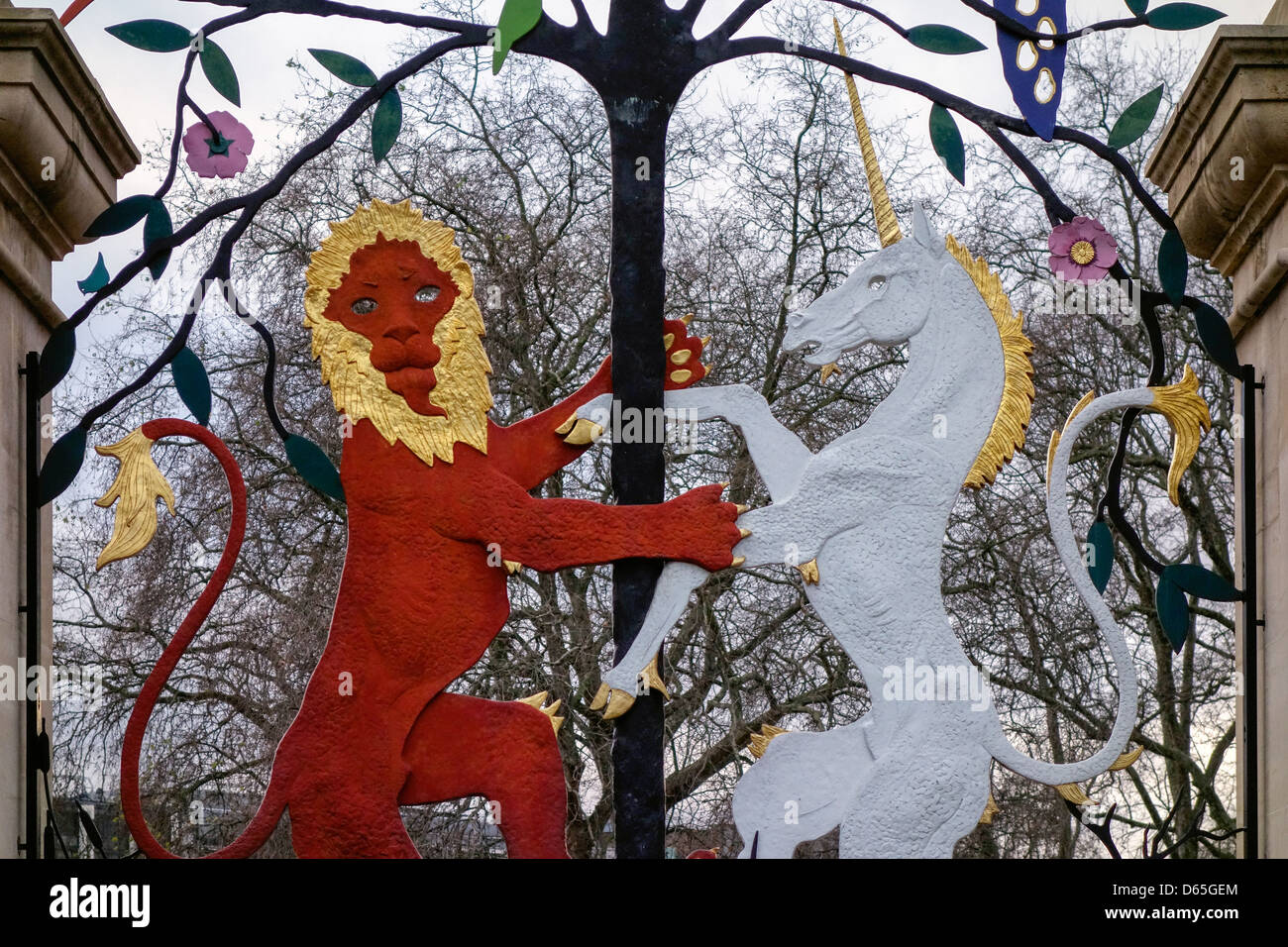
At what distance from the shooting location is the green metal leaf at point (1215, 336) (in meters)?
8.59

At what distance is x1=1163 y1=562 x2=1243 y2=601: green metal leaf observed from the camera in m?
8.53

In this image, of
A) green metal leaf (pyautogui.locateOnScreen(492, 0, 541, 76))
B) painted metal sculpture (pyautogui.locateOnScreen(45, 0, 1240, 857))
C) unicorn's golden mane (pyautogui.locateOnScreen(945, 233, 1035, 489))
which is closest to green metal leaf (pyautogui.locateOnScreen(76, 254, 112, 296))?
painted metal sculpture (pyautogui.locateOnScreen(45, 0, 1240, 857))

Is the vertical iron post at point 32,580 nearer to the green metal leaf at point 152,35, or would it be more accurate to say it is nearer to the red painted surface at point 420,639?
the red painted surface at point 420,639

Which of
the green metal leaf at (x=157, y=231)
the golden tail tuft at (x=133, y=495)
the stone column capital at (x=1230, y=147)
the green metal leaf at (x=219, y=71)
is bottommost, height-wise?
the golden tail tuft at (x=133, y=495)

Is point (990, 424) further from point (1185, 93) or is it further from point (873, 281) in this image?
point (1185, 93)

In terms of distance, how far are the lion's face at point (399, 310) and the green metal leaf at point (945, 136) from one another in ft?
6.85

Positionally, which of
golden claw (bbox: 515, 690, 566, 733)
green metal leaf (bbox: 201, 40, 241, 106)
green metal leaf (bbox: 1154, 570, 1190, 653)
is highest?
green metal leaf (bbox: 201, 40, 241, 106)

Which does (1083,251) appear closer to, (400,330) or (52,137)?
(400,330)

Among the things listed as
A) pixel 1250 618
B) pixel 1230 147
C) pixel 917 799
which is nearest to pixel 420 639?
pixel 917 799

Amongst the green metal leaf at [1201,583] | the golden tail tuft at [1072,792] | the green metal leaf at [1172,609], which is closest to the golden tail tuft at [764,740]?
the golden tail tuft at [1072,792]

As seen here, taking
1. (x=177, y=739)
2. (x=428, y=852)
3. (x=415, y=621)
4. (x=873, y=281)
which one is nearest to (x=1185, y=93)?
(x=873, y=281)

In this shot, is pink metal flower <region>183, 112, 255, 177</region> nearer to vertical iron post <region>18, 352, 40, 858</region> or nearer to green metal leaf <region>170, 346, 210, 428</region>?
green metal leaf <region>170, 346, 210, 428</region>

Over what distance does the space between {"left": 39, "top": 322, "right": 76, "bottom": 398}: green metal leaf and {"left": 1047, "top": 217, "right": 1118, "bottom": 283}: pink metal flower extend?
3.88 metres

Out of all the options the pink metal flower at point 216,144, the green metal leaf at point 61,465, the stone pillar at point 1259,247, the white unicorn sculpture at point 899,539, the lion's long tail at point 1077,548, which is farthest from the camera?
the pink metal flower at point 216,144
